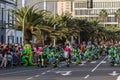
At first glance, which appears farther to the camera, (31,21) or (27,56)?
(31,21)

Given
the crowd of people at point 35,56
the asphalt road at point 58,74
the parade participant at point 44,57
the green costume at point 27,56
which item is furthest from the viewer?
the green costume at point 27,56

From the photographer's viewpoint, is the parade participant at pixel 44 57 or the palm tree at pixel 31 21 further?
the palm tree at pixel 31 21

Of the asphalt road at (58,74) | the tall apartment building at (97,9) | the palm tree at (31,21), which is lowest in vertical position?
the asphalt road at (58,74)

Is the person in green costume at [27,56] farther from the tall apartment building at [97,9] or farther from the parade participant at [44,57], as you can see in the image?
the tall apartment building at [97,9]

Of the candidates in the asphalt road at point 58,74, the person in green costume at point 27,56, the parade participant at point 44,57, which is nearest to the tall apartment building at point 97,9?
the person in green costume at point 27,56

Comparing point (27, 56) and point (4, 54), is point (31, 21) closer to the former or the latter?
point (27, 56)

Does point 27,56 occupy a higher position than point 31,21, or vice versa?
point 31,21

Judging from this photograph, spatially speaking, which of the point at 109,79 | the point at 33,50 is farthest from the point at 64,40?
the point at 109,79

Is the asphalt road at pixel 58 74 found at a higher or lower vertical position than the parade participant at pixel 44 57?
lower

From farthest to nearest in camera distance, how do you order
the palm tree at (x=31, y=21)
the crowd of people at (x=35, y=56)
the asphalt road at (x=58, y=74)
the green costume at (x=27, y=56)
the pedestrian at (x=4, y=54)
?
the palm tree at (x=31, y=21)
the green costume at (x=27, y=56)
the crowd of people at (x=35, y=56)
the pedestrian at (x=4, y=54)
the asphalt road at (x=58, y=74)

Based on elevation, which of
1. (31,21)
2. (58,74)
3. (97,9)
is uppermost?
(97,9)

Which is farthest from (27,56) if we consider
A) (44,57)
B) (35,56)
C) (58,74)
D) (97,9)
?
(97,9)

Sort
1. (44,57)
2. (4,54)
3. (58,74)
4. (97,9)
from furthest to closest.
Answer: (97,9), (44,57), (4,54), (58,74)

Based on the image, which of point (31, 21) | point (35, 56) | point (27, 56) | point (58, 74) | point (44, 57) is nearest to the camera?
point (58, 74)
